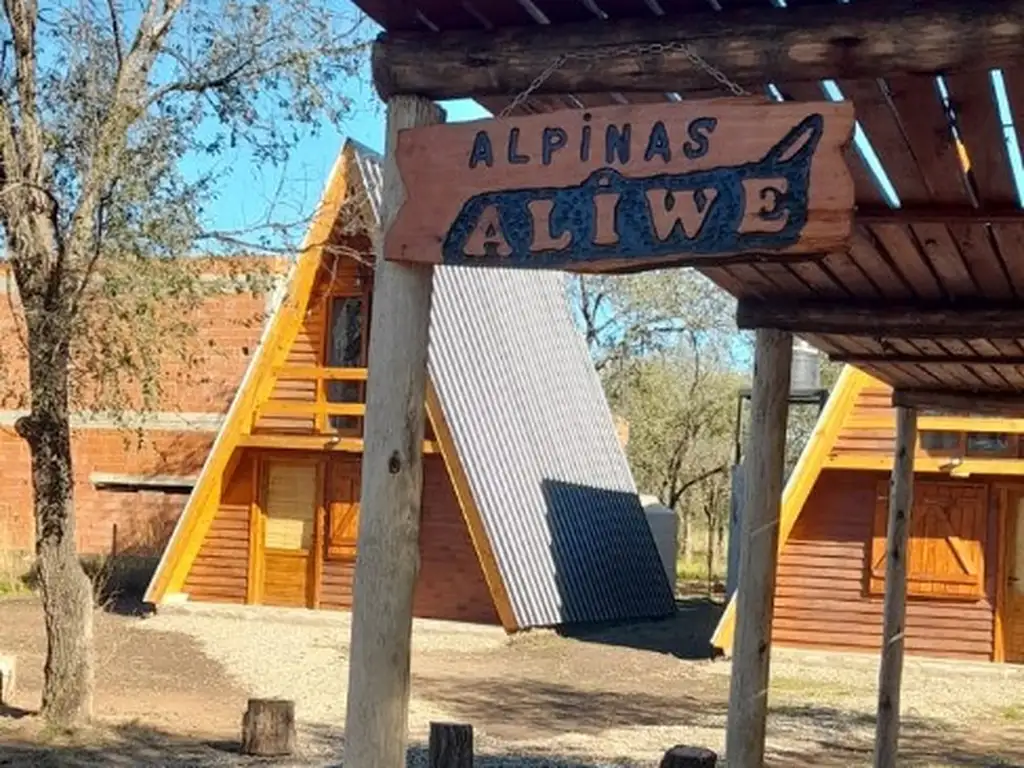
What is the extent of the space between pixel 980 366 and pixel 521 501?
37.5 feet

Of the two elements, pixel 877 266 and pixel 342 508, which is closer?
pixel 877 266

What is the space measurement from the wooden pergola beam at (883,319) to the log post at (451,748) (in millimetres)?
2924

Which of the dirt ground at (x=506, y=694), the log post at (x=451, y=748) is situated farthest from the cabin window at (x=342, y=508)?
the log post at (x=451, y=748)

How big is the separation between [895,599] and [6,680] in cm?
743

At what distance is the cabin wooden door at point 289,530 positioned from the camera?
68.3 ft

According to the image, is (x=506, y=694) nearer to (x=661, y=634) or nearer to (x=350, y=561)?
(x=661, y=634)

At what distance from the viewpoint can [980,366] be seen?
8.26 metres

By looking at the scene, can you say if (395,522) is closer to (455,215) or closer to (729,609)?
(455,215)

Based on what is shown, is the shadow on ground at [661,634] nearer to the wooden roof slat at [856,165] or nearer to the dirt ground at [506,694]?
the dirt ground at [506,694]

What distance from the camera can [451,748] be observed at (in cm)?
809

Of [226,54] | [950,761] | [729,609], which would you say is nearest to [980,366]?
[950,761]

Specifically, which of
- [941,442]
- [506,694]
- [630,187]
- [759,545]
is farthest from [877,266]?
[941,442]

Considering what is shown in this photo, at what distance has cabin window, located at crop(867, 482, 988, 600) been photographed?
59.0ft

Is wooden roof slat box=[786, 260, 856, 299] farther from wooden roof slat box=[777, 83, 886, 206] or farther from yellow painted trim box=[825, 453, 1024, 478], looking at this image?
yellow painted trim box=[825, 453, 1024, 478]
